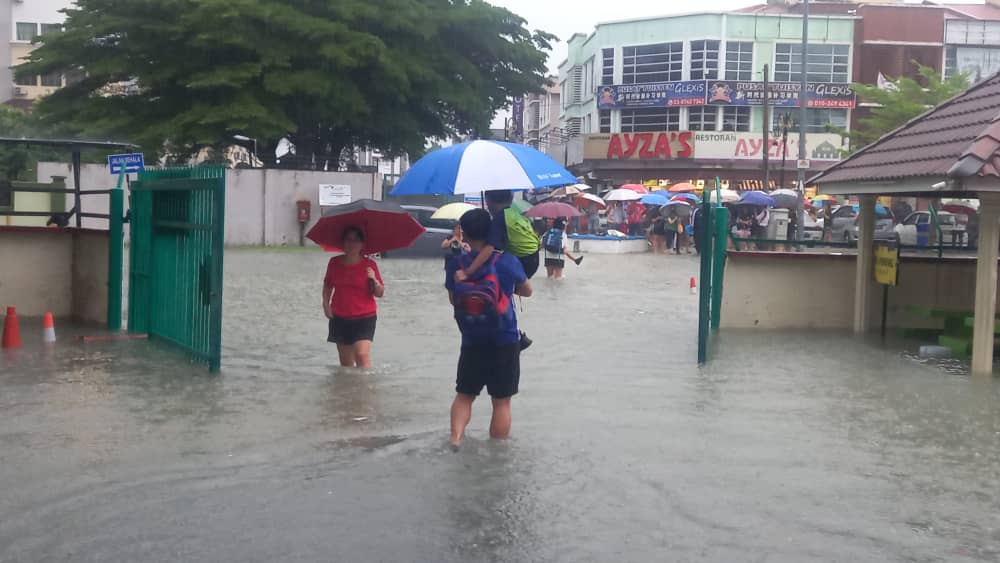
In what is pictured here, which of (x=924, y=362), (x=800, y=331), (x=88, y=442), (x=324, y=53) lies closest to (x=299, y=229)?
(x=324, y=53)

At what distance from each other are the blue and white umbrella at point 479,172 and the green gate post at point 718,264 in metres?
4.15

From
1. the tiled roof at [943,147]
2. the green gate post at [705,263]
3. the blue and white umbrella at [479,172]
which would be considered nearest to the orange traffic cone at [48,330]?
the blue and white umbrella at [479,172]

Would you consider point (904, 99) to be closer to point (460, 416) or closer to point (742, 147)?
point (742, 147)

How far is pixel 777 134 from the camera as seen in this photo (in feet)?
189

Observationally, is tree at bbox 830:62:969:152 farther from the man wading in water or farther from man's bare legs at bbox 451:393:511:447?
the man wading in water

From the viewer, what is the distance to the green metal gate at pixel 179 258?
10.0 m

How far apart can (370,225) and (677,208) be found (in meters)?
27.2

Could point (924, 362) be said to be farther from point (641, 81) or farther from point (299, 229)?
point (641, 81)

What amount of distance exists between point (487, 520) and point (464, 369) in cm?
157

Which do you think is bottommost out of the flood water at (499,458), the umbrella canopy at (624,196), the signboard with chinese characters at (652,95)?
the flood water at (499,458)

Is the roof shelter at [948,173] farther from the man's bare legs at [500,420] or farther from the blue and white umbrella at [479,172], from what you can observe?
the man's bare legs at [500,420]

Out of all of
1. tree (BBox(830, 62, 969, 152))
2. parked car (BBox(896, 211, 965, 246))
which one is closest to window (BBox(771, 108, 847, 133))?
tree (BBox(830, 62, 969, 152))

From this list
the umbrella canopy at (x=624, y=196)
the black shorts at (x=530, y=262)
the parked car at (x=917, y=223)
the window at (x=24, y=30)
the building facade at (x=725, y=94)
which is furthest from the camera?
the window at (x=24, y=30)

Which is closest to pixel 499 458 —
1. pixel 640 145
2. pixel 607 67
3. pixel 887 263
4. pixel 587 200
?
pixel 887 263
